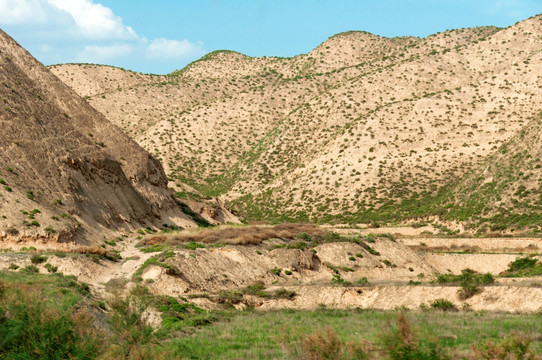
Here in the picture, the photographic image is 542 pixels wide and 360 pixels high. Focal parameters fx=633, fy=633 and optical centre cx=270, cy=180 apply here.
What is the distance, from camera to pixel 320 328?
60.3 ft

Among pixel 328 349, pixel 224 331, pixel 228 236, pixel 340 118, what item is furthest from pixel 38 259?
pixel 340 118

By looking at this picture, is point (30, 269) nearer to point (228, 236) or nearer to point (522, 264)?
point (228, 236)

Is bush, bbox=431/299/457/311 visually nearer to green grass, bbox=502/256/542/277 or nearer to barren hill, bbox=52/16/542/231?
green grass, bbox=502/256/542/277

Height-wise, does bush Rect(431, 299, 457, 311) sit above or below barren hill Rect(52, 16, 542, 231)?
below

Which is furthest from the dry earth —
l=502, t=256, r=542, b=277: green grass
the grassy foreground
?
the grassy foreground

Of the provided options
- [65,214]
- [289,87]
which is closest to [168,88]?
[289,87]

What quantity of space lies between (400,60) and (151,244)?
7570 centimetres

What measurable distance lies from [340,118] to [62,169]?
2129 inches

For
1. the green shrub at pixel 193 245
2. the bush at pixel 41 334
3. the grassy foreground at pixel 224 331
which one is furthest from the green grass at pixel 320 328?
the green shrub at pixel 193 245

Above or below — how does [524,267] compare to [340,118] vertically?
below

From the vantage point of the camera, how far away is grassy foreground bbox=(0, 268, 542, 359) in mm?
13789

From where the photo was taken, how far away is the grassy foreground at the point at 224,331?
45.2 ft

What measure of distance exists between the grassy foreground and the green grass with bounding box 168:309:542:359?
4 centimetres

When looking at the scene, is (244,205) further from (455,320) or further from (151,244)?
(455,320)
